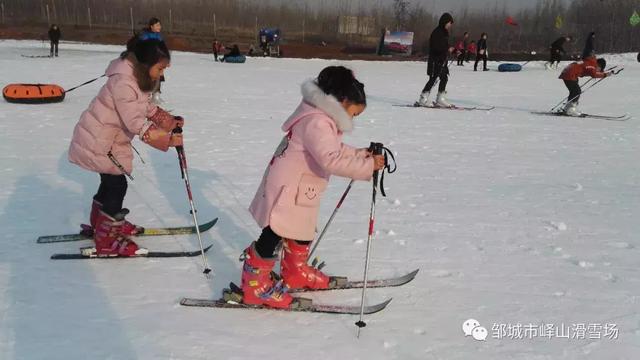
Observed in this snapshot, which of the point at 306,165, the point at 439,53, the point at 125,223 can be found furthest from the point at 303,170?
the point at 439,53

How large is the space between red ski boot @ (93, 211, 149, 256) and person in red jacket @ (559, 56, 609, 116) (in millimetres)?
9562

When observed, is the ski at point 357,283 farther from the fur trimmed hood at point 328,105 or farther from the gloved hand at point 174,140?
the gloved hand at point 174,140

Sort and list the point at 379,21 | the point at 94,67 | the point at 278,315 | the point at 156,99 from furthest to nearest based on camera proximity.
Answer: the point at 379,21 < the point at 94,67 < the point at 156,99 < the point at 278,315

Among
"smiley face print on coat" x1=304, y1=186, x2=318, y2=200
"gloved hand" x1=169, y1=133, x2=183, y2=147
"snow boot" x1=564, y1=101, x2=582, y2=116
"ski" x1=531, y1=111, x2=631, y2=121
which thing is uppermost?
"gloved hand" x1=169, y1=133, x2=183, y2=147

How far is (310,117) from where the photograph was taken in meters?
2.61

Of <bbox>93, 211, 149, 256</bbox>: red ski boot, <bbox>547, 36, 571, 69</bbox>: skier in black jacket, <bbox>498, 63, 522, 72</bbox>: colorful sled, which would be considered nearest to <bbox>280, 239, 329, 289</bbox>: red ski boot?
<bbox>93, 211, 149, 256</bbox>: red ski boot

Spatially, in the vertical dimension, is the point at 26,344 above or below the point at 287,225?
below

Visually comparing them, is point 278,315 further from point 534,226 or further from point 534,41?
point 534,41

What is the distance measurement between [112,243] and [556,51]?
23387 millimetres

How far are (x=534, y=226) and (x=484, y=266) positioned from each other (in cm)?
104

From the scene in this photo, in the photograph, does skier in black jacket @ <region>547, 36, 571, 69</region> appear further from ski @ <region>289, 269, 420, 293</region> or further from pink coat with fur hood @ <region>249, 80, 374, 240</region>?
pink coat with fur hood @ <region>249, 80, 374, 240</region>

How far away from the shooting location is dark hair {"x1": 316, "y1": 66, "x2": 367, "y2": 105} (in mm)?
2604

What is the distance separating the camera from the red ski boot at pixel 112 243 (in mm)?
3549

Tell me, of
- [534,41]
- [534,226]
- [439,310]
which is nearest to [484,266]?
[439,310]
